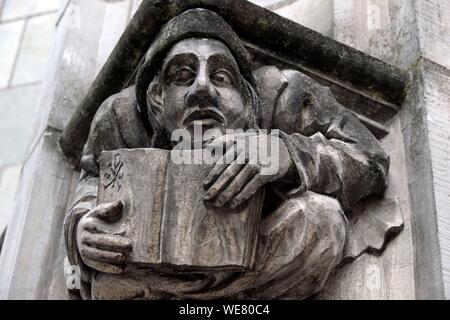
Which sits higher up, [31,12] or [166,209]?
[31,12]

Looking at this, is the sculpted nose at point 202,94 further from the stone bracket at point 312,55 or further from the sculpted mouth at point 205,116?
the stone bracket at point 312,55

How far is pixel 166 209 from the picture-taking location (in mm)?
1665

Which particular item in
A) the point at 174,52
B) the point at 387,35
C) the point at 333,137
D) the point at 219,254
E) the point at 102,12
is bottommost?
the point at 219,254

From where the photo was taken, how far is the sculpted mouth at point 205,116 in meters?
1.80

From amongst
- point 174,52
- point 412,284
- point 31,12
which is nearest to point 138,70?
point 174,52

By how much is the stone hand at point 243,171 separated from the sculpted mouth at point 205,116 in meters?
0.11

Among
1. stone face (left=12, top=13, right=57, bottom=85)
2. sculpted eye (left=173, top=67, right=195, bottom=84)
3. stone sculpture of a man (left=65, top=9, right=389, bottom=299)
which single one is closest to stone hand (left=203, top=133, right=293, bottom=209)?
stone sculpture of a man (left=65, top=9, right=389, bottom=299)

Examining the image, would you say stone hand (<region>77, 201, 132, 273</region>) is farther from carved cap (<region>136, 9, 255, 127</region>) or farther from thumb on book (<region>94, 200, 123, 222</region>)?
carved cap (<region>136, 9, 255, 127</region>)

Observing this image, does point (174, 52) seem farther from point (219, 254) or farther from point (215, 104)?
point (219, 254)

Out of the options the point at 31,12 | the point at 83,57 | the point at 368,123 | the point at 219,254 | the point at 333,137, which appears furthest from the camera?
the point at 31,12

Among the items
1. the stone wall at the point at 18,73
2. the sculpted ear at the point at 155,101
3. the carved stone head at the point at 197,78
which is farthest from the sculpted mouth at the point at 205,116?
the stone wall at the point at 18,73

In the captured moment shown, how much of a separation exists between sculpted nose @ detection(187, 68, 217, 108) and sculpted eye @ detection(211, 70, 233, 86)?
4 cm

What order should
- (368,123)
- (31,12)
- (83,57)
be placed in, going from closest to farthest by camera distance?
(368,123), (83,57), (31,12)

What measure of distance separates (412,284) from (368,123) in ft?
1.43
